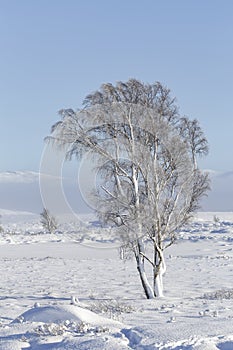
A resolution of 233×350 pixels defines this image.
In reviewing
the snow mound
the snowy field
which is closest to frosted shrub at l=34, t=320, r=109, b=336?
the snowy field

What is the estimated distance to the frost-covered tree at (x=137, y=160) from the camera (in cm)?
1739

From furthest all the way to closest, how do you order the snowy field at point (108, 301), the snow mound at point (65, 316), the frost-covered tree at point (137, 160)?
the frost-covered tree at point (137, 160)
the snow mound at point (65, 316)
the snowy field at point (108, 301)

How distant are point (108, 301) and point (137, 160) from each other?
463 cm

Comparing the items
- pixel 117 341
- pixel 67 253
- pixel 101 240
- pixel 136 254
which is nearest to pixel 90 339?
pixel 117 341

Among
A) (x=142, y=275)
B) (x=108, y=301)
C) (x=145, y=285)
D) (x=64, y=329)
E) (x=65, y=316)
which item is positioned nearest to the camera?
(x=64, y=329)

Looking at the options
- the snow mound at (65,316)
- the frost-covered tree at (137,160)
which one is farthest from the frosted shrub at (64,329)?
the frost-covered tree at (137,160)

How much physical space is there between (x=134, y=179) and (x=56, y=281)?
920cm

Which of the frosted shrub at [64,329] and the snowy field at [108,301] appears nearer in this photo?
the snowy field at [108,301]

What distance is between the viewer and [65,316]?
995 centimetres

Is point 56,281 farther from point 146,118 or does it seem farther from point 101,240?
point 101,240

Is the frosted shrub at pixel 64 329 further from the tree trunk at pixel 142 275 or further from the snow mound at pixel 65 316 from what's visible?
the tree trunk at pixel 142 275

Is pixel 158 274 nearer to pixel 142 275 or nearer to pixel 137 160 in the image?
pixel 142 275

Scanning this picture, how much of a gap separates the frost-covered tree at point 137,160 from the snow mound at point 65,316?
273 inches

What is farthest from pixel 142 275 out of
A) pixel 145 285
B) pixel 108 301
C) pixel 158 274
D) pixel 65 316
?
pixel 65 316
